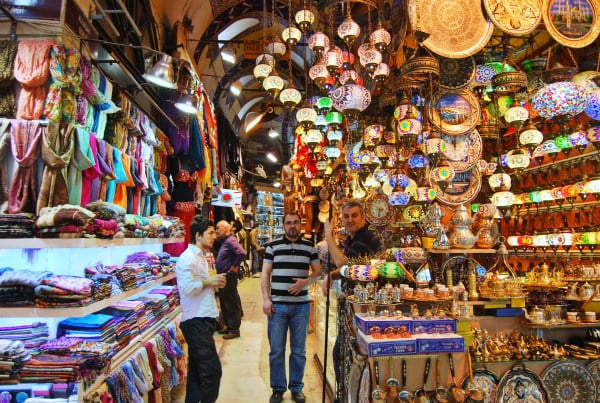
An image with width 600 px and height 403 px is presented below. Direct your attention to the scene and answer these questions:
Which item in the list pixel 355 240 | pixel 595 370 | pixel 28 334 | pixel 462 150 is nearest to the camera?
pixel 28 334

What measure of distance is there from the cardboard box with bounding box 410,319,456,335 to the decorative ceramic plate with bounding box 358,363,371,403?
0.36m

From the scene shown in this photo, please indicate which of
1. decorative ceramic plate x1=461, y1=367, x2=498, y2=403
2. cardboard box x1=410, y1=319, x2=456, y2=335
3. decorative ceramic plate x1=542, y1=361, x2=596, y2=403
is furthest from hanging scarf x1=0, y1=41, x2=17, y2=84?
decorative ceramic plate x1=542, y1=361, x2=596, y2=403

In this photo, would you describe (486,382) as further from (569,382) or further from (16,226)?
(16,226)

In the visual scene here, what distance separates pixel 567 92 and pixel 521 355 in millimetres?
1973

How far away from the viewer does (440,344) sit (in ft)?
7.88

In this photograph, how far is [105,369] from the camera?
2293 millimetres

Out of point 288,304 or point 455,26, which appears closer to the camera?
point 455,26

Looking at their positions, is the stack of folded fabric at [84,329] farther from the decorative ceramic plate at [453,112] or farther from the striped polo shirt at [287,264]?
the decorative ceramic plate at [453,112]

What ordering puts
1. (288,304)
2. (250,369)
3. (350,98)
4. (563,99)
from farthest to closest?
(250,369), (350,98), (288,304), (563,99)

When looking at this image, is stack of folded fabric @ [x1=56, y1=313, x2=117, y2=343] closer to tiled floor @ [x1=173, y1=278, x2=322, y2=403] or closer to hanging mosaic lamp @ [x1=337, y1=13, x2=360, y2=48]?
tiled floor @ [x1=173, y1=278, x2=322, y2=403]

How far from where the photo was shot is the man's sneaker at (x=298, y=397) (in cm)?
339

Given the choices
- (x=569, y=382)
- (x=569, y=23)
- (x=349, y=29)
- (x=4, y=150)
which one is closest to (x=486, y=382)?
(x=569, y=382)

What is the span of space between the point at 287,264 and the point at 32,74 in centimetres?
226

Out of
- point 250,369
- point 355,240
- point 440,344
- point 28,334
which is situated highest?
point 355,240
